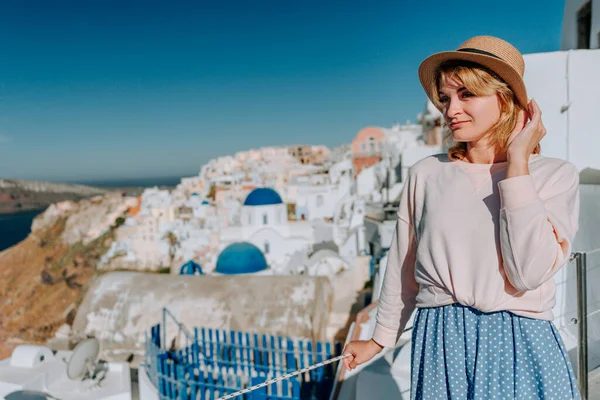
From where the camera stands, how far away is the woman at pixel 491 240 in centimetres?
99

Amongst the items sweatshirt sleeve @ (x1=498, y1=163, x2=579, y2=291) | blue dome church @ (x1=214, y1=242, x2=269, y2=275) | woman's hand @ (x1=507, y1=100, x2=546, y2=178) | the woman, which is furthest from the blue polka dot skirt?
blue dome church @ (x1=214, y1=242, x2=269, y2=275)

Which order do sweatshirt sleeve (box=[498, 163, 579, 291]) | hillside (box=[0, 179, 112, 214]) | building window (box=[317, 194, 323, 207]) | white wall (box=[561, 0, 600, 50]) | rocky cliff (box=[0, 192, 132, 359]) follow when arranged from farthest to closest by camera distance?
rocky cliff (box=[0, 192, 132, 359]), building window (box=[317, 194, 323, 207]), hillside (box=[0, 179, 112, 214]), white wall (box=[561, 0, 600, 50]), sweatshirt sleeve (box=[498, 163, 579, 291])

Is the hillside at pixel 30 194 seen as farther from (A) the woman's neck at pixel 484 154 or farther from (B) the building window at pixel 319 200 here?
(B) the building window at pixel 319 200

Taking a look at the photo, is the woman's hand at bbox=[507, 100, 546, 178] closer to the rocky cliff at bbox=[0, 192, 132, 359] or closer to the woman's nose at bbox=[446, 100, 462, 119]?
the woman's nose at bbox=[446, 100, 462, 119]

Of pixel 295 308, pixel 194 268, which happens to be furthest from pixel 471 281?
pixel 194 268

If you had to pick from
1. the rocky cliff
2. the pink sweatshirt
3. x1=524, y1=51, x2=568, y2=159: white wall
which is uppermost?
x1=524, y1=51, x2=568, y2=159: white wall

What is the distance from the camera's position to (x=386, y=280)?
4.42 ft

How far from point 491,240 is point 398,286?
36 centimetres

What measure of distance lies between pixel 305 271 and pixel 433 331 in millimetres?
11652

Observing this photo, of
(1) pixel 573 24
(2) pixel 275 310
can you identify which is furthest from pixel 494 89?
(2) pixel 275 310

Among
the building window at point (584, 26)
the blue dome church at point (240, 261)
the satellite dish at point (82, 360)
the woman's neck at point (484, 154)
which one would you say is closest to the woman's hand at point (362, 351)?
the woman's neck at point (484, 154)

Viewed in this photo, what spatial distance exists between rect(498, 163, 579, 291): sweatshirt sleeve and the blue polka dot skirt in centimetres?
14

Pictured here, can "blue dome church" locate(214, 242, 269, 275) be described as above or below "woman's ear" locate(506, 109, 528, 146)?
below

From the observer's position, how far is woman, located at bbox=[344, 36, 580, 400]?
99 centimetres
